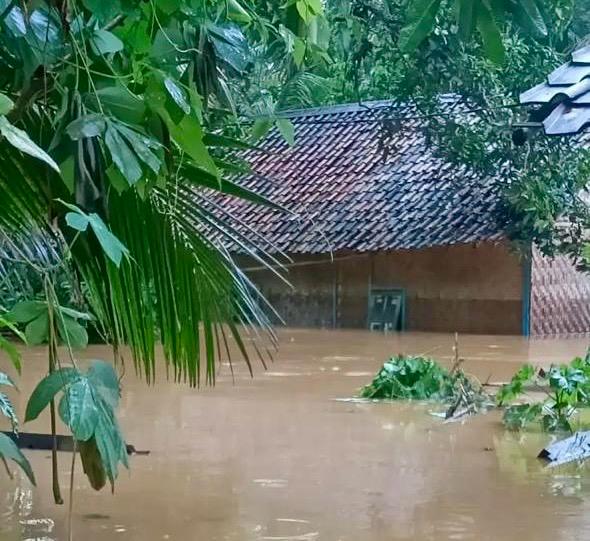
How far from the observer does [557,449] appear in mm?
7301

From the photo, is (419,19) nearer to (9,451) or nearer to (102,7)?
(102,7)

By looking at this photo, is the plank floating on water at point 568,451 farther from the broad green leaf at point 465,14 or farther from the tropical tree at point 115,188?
the broad green leaf at point 465,14

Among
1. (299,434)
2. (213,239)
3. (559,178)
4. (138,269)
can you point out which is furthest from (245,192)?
(559,178)

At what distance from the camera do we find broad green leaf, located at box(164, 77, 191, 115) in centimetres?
226

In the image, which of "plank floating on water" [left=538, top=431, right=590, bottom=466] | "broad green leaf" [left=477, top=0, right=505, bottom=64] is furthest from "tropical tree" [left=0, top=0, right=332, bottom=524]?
"plank floating on water" [left=538, top=431, right=590, bottom=466]

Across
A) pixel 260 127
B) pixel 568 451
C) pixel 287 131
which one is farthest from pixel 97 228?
pixel 568 451

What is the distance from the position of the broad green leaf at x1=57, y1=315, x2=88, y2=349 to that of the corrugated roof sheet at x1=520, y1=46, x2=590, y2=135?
5.31 metres

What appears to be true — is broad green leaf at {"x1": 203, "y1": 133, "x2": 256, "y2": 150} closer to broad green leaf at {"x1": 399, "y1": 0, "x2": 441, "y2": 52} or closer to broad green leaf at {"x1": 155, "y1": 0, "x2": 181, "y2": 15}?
broad green leaf at {"x1": 155, "y1": 0, "x2": 181, "y2": 15}

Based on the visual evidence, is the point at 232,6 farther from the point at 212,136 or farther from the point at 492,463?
the point at 492,463

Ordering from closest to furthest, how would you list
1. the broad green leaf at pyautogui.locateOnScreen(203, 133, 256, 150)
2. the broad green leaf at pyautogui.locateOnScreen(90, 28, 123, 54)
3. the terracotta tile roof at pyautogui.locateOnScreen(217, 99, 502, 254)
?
the broad green leaf at pyautogui.locateOnScreen(90, 28, 123, 54), the broad green leaf at pyautogui.locateOnScreen(203, 133, 256, 150), the terracotta tile roof at pyautogui.locateOnScreen(217, 99, 502, 254)

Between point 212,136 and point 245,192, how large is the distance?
0.57 feet

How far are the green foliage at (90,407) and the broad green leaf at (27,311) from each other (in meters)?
0.26

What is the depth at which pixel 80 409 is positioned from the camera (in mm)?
2025

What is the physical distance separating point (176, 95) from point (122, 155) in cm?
21
